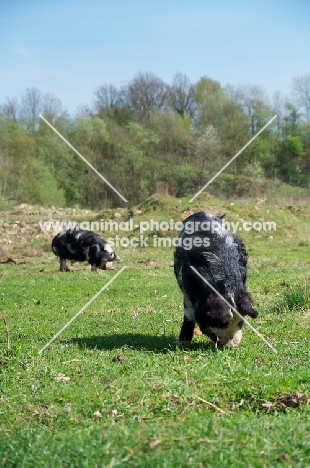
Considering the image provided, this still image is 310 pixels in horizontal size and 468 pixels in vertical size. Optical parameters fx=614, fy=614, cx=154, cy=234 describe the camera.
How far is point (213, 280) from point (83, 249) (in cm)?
1720

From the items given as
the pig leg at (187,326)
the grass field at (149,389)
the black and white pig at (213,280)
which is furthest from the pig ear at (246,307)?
the pig leg at (187,326)

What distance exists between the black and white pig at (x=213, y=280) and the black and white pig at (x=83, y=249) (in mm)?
15043

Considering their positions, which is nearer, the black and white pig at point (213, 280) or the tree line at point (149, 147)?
the black and white pig at point (213, 280)

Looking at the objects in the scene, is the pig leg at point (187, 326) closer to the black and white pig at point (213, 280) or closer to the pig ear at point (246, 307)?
the black and white pig at point (213, 280)

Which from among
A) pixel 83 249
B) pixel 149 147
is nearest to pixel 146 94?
pixel 149 147

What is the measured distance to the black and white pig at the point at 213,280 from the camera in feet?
30.2

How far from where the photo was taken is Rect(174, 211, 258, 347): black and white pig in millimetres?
9211

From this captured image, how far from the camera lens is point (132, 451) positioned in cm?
543

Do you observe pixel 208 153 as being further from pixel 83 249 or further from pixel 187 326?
pixel 187 326

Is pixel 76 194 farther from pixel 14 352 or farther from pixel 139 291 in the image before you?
pixel 14 352

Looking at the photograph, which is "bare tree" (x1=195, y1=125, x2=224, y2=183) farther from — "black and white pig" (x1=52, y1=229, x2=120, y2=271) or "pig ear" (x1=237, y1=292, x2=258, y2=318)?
"pig ear" (x1=237, y1=292, x2=258, y2=318)

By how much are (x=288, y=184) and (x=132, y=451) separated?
6541 cm

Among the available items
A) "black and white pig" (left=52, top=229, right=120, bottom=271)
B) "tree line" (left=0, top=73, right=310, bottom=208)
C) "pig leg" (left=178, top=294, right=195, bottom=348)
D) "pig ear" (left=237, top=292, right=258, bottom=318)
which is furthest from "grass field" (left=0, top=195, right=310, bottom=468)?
"tree line" (left=0, top=73, right=310, bottom=208)

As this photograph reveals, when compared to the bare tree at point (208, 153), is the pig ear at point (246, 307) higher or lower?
lower
